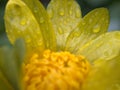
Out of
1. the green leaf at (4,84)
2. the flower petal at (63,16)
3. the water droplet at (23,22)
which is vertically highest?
the green leaf at (4,84)

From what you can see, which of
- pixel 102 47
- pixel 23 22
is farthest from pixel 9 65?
pixel 102 47

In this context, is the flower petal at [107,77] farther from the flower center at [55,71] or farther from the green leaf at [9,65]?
the green leaf at [9,65]

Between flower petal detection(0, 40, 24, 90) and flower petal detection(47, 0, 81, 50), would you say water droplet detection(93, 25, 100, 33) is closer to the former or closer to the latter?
flower petal detection(47, 0, 81, 50)

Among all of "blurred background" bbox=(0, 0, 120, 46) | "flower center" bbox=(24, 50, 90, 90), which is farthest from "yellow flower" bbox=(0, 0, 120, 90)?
"blurred background" bbox=(0, 0, 120, 46)

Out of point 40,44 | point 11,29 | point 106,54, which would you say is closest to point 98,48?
point 106,54

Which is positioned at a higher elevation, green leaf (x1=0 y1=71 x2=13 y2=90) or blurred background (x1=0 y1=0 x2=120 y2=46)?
green leaf (x1=0 y1=71 x2=13 y2=90)

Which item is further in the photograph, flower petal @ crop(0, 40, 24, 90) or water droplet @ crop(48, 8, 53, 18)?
water droplet @ crop(48, 8, 53, 18)

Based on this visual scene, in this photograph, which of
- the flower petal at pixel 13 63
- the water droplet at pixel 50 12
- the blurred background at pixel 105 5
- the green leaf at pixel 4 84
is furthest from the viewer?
the blurred background at pixel 105 5

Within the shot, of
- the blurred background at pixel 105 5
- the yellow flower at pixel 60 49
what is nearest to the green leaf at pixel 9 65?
the yellow flower at pixel 60 49
